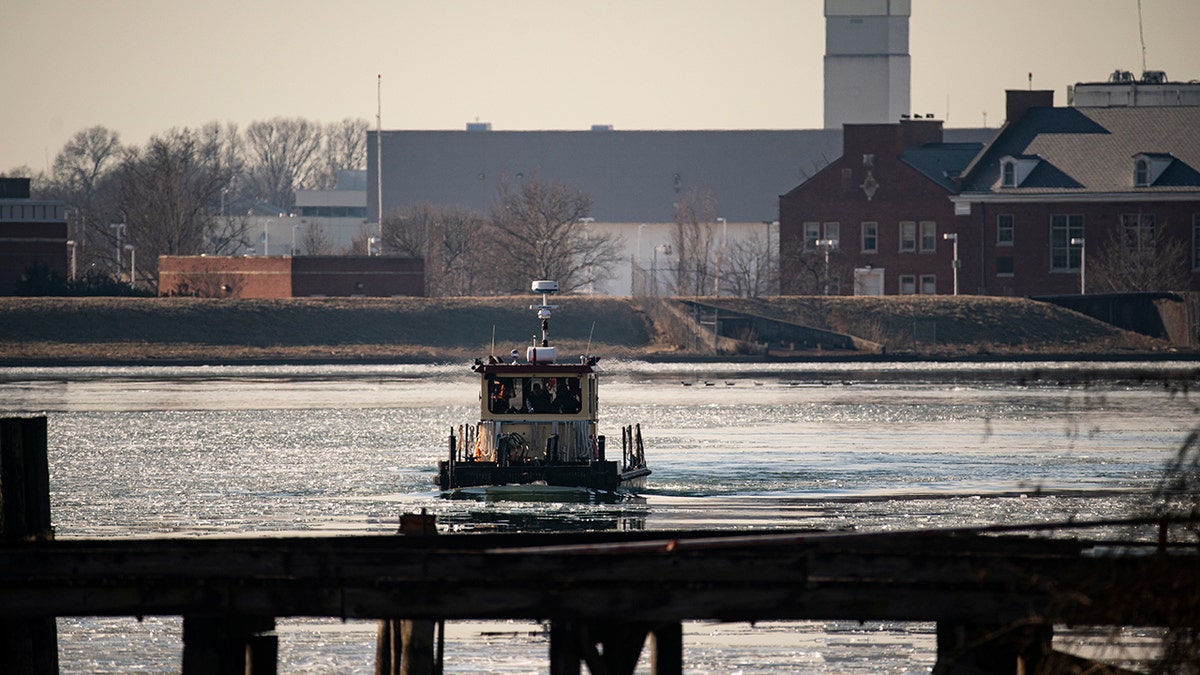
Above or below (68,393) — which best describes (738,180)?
above

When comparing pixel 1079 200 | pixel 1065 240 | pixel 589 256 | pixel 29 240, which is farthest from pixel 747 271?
pixel 29 240

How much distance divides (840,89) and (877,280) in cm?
5416

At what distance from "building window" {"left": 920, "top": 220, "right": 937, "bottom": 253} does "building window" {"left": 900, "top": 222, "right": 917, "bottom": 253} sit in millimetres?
409

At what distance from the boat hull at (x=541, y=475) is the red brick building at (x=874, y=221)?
73.7 metres

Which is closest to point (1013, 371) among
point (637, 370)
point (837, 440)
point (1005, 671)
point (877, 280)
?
point (637, 370)

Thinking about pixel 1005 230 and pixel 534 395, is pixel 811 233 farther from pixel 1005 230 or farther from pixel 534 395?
pixel 534 395

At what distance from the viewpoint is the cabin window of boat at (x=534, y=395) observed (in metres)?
35.7

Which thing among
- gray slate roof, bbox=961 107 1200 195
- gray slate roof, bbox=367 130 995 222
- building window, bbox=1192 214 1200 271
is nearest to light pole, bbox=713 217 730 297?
gray slate roof, bbox=367 130 995 222

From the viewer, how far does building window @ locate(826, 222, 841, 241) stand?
110438mm

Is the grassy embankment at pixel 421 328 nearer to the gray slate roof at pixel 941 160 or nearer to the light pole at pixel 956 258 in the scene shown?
the light pole at pixel 956 258

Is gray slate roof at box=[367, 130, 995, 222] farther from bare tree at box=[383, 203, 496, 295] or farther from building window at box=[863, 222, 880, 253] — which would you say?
building window at box=[863, 222, 880, 253]

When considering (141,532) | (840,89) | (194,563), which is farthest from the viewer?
(840,89)

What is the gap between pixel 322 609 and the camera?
14094mm

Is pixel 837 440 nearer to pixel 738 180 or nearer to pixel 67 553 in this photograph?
pixel 67 553
